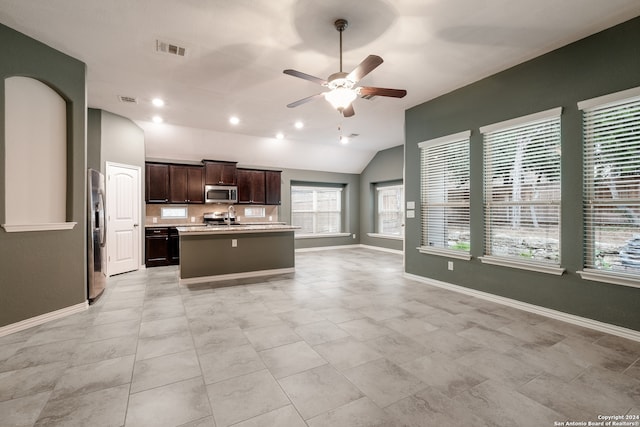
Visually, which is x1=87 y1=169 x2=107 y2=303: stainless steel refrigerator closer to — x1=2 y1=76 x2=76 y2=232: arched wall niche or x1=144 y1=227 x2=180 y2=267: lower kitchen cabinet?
x1=2 y1=76 x2=76 y2=232: arched wall niche

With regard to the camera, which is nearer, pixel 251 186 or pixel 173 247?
pixel 173 247

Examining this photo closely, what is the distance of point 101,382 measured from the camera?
2049 mm

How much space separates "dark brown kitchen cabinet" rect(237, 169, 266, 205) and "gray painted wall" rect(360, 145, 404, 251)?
3.37m

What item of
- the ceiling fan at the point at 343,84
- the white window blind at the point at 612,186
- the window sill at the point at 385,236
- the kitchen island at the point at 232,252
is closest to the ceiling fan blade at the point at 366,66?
the ceiling fan at the point at 343,84

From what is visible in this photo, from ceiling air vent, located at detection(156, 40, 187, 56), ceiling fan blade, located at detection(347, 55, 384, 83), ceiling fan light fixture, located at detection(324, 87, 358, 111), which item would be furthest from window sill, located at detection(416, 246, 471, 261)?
ceiling air vent, located at detection(156, 40, 187, 56)

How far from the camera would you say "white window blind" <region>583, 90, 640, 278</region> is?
273cm

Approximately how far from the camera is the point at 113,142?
5.35m

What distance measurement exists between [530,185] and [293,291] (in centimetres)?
341

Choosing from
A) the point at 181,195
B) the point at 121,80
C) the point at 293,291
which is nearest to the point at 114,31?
the point at 121,80

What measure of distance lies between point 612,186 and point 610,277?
0.89 m

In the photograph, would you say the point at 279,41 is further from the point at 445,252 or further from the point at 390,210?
the point at 390,210

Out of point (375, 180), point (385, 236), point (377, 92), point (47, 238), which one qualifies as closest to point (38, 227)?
point (47, 238)

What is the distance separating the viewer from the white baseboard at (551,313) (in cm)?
278

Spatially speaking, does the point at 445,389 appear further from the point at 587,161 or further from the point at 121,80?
the point at 121,80
